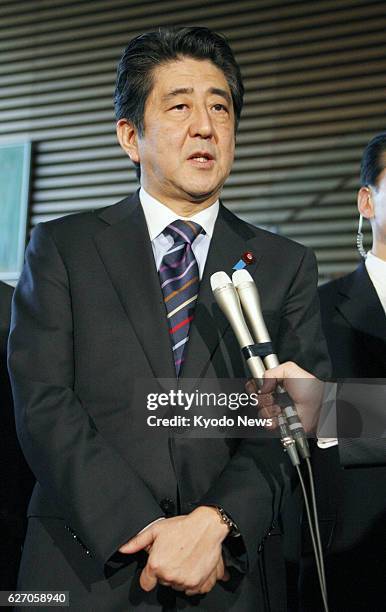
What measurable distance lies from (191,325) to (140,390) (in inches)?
7.1

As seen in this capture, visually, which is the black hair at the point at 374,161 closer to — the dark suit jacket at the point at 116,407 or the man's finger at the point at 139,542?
the dark suit jacket at the point at 116,407

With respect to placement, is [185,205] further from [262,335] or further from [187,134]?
[262,335]

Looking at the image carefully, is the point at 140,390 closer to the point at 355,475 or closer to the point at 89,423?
the point at 89,423

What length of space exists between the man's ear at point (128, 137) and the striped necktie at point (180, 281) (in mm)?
282

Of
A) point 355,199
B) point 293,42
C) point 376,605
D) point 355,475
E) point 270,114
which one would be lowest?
point 376,605

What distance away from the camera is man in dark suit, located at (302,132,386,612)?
7.00 feet

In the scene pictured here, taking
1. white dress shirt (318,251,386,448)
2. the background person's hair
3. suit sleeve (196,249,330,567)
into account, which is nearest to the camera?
suit sleeve (196,249,330,567)

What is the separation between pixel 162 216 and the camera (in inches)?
79.4

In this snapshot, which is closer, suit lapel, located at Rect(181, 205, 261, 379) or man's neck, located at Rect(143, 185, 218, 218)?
suit lapel, located at Rect(181, 205, 261, 379)

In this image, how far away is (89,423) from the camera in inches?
68.1

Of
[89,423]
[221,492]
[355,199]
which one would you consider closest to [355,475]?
[221,492]

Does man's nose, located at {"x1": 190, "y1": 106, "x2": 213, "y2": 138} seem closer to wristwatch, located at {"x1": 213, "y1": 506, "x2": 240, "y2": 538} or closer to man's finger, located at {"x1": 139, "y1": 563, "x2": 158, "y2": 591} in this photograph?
wristwatch, located at {"x1": 213, "y1": 506, "x2": 240, "y2": 538}

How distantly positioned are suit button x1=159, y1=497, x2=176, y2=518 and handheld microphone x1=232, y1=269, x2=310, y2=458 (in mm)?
381

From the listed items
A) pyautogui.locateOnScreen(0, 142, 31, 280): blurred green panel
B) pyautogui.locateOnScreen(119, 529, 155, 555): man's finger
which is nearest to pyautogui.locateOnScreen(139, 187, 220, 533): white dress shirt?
pyautogui.locateOnScreen(119, 529, 155, 555): man's finger
